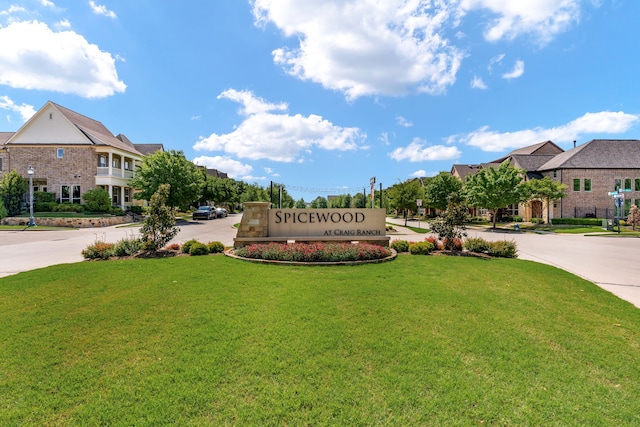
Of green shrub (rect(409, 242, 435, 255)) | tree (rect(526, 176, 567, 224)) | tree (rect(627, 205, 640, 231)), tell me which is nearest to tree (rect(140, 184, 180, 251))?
green shrub (rect(409, 242, 435, 255))

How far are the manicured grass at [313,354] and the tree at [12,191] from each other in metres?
30.2

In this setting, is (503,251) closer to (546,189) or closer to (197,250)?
(197,250)

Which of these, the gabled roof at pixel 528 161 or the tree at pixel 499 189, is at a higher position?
the gabled roof at pixel 528 161

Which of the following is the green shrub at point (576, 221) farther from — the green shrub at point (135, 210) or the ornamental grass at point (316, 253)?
the green shrub at point (135, 210)

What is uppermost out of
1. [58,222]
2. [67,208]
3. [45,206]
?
[45,206]

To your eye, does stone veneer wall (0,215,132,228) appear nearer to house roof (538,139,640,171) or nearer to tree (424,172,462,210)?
tree (424,172,462,210)

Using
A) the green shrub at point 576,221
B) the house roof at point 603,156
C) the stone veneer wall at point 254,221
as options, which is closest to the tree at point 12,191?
the stone veneer wall at point 254,221

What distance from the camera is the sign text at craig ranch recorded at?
13047mm

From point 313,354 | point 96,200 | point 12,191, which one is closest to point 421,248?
point 313,354

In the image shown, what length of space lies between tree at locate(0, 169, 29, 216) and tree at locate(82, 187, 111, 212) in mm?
5275

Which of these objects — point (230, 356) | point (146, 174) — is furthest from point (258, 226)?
point (146, 174)

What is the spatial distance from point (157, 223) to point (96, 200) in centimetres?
2447

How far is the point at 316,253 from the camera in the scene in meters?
10.0

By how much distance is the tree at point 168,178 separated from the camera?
31847 mm
